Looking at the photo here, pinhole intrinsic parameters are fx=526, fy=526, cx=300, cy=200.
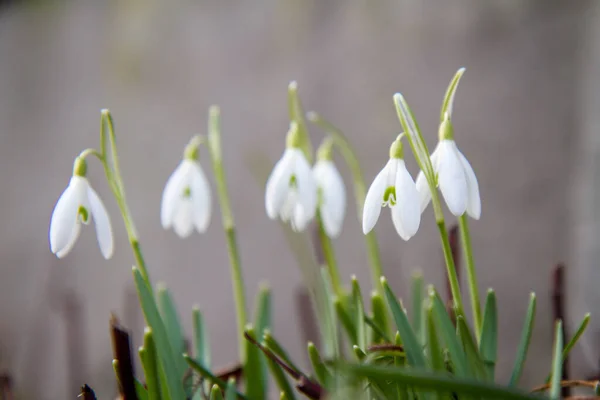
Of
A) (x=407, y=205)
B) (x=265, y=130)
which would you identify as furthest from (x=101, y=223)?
(x=265, y=130)

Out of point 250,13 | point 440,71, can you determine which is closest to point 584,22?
point 440,71

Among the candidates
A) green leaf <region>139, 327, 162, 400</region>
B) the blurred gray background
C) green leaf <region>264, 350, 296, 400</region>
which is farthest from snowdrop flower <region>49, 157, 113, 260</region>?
the blurred gray background

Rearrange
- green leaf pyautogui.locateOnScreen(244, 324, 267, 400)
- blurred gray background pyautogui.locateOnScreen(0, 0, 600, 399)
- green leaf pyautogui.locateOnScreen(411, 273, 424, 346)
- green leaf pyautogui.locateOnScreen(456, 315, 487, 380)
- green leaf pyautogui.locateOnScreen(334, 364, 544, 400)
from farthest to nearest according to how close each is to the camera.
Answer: blurred gray background pyautogui.locateOnScreen(0, 0, 600, 399)
green leaf pyautogui.locateOnScreen(411, 273, 424, 346)
green leaf pyautogui.locateOnScreen(244, 324, 267, 400)
green leaf pyautogui.locateOnScreen(456, 315, 487, 380)
green leaf pyautogui.locateOnScreen(334, 364, 544, 400)

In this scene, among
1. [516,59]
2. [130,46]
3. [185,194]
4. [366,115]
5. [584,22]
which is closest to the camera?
[185,194]

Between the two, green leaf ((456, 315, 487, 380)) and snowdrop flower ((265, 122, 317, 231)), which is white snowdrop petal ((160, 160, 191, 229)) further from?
green leaf ((456, 315, 487, 380))

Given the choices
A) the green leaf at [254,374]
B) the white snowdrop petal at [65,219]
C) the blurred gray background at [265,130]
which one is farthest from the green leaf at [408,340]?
the blurred gray background at [265,130]

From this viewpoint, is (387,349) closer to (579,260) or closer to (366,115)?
(579,260)
